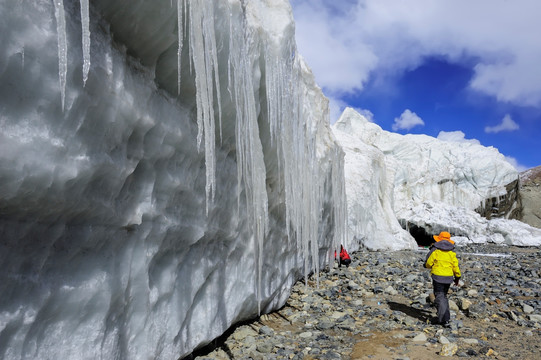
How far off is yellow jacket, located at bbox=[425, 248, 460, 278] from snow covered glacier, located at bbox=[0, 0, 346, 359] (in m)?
3.03

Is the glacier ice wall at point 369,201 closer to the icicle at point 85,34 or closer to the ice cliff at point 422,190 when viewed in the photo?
the ice cliff at point 422,190

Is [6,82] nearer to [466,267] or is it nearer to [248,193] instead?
[248,193]

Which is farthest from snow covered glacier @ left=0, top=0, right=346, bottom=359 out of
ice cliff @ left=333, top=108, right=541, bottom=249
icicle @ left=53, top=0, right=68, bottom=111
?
ice cliff @ left=333, top=108, right=541, bottom=249

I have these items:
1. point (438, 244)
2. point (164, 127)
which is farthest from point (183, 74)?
point (438, 244)

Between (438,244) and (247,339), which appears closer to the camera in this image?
(247,339)

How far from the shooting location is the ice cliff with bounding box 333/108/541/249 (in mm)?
16547

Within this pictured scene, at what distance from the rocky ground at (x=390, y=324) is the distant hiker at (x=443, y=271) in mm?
268

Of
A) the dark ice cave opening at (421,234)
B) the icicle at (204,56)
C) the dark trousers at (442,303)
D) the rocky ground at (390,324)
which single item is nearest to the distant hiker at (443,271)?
the dark trousers at (442,303)

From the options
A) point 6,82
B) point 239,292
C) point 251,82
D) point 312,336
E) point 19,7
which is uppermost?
point 251,82

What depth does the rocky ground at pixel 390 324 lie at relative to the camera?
4.53 metres

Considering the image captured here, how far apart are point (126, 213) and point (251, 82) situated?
7.52ft

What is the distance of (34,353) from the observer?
2.16 metres

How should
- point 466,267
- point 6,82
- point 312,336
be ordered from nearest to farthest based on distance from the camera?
point 6,82
point 312,336
point 466,267

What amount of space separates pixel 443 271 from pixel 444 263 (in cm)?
14
